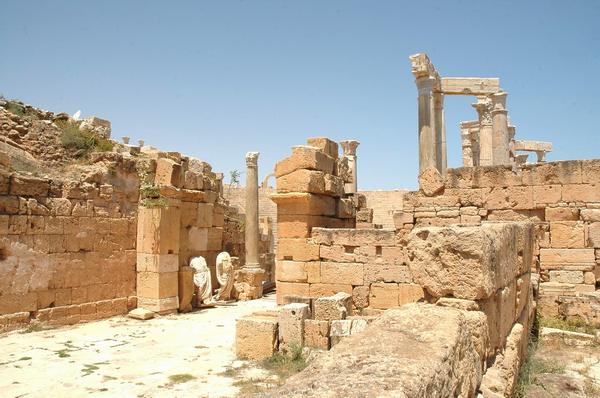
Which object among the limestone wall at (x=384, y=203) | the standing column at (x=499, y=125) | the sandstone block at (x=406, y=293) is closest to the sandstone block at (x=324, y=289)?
the sandstone block at (x=406, y=293)

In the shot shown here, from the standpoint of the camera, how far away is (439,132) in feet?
55.3

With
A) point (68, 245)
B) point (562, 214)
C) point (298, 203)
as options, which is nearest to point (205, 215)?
point (68, 245)

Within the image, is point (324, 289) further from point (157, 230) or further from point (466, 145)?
point (466, 145)

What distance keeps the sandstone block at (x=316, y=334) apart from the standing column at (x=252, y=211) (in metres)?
6.97

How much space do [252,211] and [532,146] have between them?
58.6 ft

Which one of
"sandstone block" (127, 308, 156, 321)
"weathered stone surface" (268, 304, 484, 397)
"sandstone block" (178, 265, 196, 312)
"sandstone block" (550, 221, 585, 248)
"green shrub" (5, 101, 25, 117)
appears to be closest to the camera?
"weathered stone surface" (268, 304, 484, 397)

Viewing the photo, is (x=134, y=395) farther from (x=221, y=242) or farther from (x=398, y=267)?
(x=221, y=242)

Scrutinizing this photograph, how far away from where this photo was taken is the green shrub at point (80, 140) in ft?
34.9

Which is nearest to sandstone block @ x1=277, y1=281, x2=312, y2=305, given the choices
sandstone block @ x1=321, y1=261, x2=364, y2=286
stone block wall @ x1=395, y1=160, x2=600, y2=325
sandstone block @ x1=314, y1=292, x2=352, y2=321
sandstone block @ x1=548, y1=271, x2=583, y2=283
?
sandstone block @ x1=321, y1=261, x2=364, y2=286

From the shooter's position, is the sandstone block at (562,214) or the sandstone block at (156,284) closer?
the sandstone block at (562,214)

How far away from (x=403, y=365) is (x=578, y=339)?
5728 millimetres

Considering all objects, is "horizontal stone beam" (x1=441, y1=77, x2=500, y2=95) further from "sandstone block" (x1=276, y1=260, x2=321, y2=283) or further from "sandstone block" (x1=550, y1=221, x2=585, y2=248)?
"sandstone block" (x1=276, y1=260, x2=321, y2=283)

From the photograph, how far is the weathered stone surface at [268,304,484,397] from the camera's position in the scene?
223 cm

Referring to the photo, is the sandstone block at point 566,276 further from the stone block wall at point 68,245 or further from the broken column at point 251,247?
the stone block wall at point 68,245
